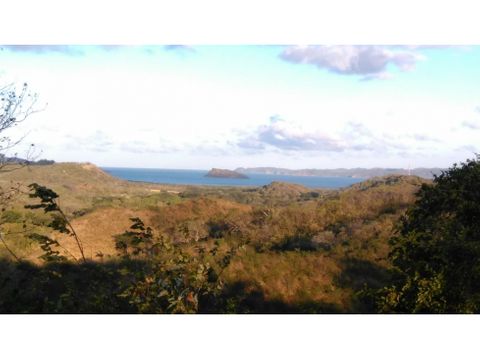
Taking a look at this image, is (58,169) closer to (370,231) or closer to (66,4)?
(370,231)

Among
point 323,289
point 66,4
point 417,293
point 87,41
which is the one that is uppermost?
point 66,4

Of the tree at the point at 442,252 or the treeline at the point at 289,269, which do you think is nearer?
the treeline at the point at 289,269

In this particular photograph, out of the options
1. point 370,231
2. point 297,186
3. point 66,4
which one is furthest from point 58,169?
point 66,4

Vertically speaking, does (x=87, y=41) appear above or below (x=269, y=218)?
above

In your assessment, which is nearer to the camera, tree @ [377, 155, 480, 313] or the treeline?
the treeline

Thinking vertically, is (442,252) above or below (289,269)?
above

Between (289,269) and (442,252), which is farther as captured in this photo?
(289,269)
